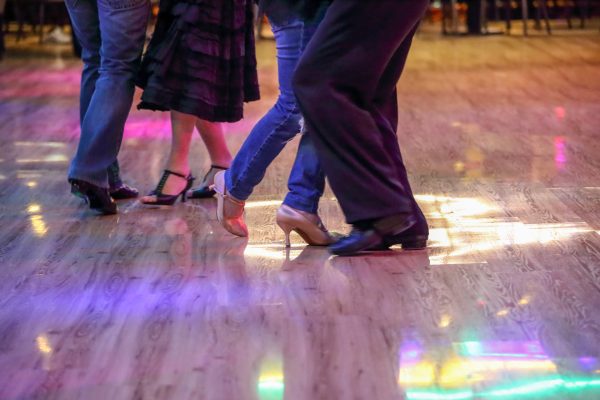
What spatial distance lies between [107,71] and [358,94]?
3.24 ft

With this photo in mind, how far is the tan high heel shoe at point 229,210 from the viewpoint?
302cm

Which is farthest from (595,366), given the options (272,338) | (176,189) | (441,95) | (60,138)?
(441,95)

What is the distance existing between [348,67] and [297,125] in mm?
293

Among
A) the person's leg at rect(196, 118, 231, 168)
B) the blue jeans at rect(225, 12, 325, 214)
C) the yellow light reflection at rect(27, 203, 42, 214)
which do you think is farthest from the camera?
the person's leg at rect(196, 118, 231, 168)

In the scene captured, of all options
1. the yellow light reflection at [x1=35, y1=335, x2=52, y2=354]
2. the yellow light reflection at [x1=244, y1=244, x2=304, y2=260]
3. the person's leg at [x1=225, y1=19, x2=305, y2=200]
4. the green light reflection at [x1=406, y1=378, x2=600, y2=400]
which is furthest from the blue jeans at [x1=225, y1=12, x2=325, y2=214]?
the green light reflection at [x1=406, y1=378, x2=600, y2=400]

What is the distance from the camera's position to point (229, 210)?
3.04 metres

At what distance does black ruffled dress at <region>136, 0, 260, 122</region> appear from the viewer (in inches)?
129

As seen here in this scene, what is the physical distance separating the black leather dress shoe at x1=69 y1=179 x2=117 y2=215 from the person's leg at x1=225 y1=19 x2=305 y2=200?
1.77ft

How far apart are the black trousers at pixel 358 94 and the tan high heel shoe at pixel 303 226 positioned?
0.19m

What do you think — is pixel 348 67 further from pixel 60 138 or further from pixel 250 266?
pixel 60 138

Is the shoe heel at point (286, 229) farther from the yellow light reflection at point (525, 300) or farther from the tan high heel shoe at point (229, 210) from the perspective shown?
the yellow light reflection at point (525, 300)

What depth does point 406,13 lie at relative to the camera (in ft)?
8.57

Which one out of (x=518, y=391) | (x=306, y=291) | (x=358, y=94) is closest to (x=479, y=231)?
(x=358, y=94)

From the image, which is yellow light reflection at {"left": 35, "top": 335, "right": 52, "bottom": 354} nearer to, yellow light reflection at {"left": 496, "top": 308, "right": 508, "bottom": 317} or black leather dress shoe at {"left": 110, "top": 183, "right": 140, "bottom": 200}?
yellow light reflection at {"left": 496, "top": 308, "right": 508, "bottom": 317}
